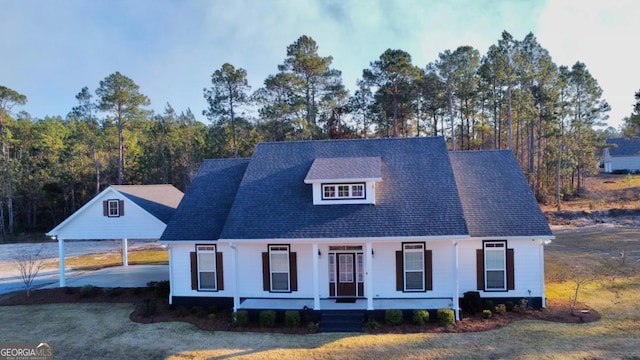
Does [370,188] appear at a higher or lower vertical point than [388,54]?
lower

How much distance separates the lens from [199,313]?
15328mm

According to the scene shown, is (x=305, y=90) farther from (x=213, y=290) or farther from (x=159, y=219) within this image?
(x=213, y=290)

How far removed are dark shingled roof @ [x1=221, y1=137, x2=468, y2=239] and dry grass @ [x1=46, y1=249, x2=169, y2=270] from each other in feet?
45.0

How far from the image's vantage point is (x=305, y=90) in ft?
132

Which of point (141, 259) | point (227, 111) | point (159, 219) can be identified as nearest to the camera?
point (159, 219)

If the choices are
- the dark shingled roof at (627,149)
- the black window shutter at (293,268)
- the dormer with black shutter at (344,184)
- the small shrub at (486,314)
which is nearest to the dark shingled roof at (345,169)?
the dormer with black shutter at (344,184)

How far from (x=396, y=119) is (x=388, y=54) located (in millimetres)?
6678

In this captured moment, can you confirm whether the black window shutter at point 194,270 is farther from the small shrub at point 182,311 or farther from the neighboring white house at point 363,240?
the small shrub at point 182,311

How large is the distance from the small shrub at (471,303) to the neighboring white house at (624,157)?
64.4 m

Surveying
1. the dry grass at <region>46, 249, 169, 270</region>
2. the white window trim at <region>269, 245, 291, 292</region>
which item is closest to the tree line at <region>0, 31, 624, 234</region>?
the dry grass at <region>46, 249, 169, 270</region>

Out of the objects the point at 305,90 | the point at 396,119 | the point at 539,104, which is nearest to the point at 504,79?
the point at 539,104

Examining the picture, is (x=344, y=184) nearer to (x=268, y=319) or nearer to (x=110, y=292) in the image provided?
(x=268, y=319)

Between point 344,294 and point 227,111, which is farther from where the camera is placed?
point 227,111

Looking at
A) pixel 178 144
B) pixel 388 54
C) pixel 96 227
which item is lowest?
pixel 96 227
